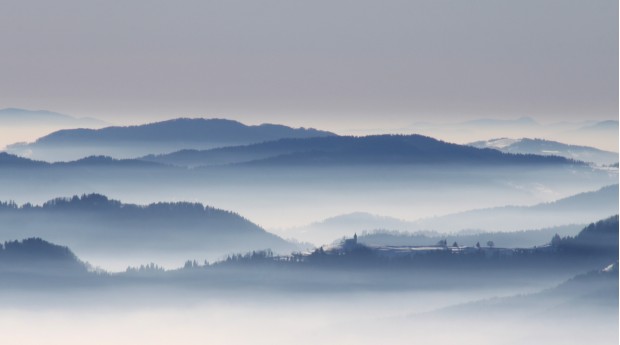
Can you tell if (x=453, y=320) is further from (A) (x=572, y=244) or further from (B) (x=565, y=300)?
(A) (x=572, y=244)

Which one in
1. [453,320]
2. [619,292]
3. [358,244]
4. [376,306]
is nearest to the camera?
[619,292]

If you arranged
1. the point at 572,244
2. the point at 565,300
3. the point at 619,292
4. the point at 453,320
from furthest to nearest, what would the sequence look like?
the point at 572,244 < the point at 453,320 < the point at 565,300 < the point at 619,292

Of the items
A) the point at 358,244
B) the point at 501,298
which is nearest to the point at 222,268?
the point at 358,244

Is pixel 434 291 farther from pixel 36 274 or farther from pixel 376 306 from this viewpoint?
pixel 36 274

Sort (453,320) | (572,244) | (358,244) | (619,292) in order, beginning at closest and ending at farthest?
1. (619,292)
2. (453,320)
3. (572,244)
4. (358,244)

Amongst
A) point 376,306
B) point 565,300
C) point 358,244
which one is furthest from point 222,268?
point 565,300

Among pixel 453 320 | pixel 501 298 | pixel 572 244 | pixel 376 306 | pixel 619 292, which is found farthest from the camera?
pixel 572 244

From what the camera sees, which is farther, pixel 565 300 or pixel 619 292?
pixel 565 300

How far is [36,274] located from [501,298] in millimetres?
61569

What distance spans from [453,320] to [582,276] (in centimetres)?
1289

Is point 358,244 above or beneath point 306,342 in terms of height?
above

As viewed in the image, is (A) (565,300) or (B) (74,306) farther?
(B) (74,306)

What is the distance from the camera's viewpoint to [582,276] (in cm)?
13550

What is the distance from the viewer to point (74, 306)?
550ft
